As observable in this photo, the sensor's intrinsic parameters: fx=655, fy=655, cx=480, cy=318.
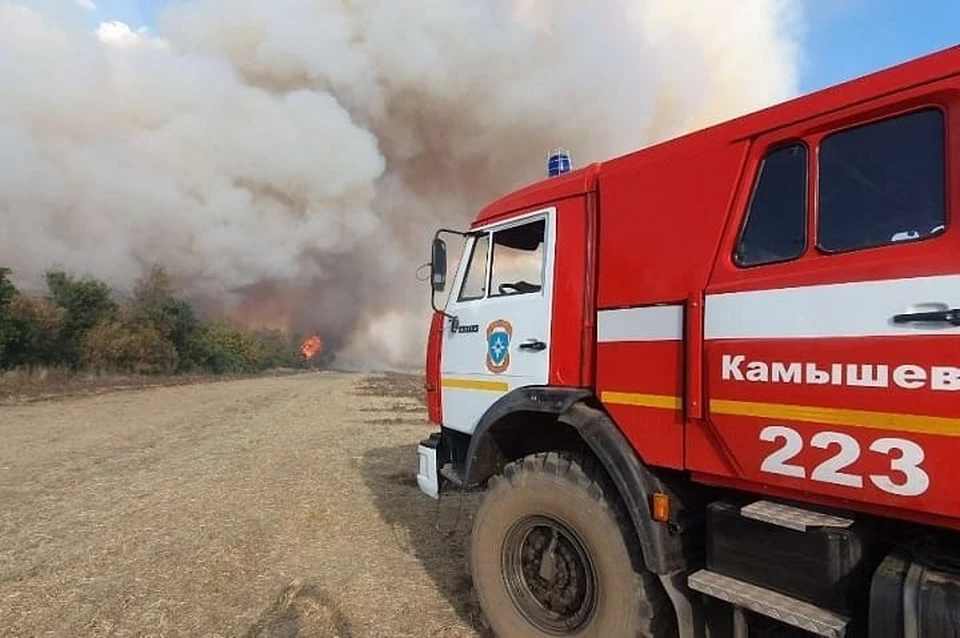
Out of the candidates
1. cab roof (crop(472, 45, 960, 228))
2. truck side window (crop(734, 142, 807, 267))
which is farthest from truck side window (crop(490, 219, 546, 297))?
truck side window (crop(734, 142, 807, 267))

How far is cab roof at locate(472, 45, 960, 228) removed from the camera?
2270mm

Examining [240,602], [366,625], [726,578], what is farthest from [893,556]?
[240,602]

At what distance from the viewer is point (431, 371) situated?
4961 millimetres

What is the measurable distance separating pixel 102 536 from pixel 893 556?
6.28 meters

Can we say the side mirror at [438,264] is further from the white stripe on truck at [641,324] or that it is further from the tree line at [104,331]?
the tree line at [104,331]

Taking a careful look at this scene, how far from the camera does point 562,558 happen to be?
11.4ft

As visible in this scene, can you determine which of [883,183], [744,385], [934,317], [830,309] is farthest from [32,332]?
[934,317]

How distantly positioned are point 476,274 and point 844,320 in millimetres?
2642

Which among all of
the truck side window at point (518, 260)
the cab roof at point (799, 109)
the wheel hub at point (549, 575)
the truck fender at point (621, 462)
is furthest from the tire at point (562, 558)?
the cab roof at point (799, 109)

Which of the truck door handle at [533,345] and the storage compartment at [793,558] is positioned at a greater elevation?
the truck door handle at [533,345]

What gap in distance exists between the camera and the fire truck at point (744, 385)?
219 centimetres

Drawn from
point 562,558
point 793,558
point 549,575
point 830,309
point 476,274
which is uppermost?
point 476,274

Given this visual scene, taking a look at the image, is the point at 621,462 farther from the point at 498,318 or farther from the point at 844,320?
the point at 498,318

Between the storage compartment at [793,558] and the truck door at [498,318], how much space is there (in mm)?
1281
